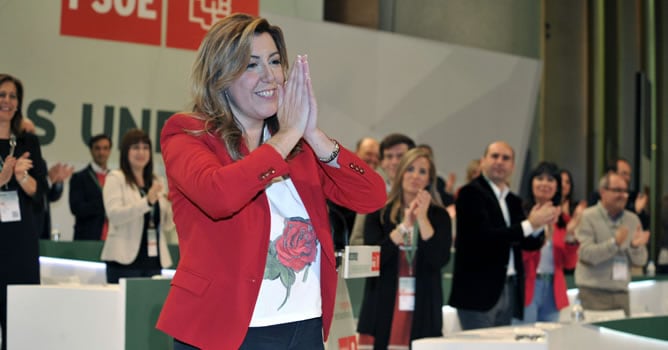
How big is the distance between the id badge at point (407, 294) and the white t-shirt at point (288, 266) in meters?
2.95

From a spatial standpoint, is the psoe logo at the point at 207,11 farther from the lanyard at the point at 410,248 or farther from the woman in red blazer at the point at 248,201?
the woman in red blazer at the point at 248,201

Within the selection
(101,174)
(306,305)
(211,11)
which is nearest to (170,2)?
(211,11)

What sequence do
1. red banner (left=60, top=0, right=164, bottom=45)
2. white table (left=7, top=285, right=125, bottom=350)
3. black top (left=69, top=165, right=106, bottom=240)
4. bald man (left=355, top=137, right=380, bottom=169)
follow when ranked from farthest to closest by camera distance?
1. bald man (left=355, top=137, right=380, bottom=169)
2. black top (left=69, top=165, right=106, bottom=240)
3. red banner (left=60, top=0, right=164, bottom=45)
4. white table (left=7, top=285, right=125, bottom=350)

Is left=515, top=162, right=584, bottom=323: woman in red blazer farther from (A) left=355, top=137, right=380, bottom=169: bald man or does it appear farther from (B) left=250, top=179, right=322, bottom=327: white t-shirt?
(B) left=250, top=179, right=322, bottom=327: white t-shirt

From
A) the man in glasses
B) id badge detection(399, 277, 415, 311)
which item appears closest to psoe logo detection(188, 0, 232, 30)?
id badge detection(399, 277, 415, 311)

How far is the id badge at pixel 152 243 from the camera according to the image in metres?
5.66

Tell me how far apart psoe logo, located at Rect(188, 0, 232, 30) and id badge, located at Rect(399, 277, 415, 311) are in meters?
1.81

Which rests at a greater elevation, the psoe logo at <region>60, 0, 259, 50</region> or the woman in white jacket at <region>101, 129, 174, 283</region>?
the psoe logo at <region>60, 0, 259, 50</region>

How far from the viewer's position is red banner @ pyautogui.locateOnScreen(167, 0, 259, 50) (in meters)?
5.55

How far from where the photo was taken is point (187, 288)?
78.0 inches

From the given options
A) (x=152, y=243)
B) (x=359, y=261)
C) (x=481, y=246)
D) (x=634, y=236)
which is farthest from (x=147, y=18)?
(x=634, y=236)

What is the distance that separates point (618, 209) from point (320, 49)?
11.7 feet

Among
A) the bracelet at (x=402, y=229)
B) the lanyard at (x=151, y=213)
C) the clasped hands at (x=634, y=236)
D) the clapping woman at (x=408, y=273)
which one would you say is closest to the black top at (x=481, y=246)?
the clapping woman at (x=408, y=273)

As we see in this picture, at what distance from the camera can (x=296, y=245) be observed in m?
2.06
